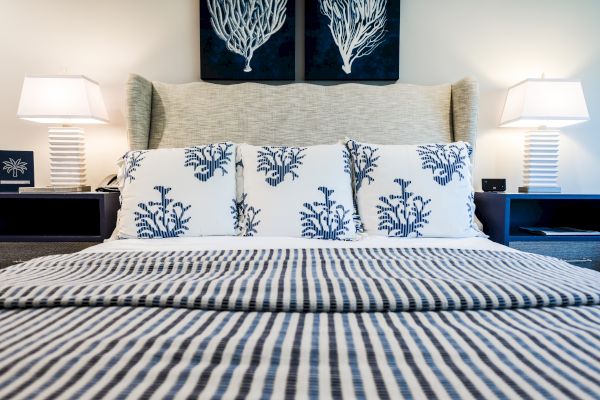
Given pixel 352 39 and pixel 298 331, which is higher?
pixel 352 39

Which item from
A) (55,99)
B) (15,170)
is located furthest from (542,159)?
(15,170)

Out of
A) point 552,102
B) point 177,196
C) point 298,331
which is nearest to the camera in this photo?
point 298,331

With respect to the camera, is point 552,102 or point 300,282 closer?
point 300,282

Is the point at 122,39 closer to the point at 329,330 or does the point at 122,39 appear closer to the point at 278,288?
the point at 278,288

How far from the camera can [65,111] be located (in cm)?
187

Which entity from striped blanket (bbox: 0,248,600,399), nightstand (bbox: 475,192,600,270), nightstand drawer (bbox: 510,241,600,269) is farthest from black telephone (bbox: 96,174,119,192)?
nightstand drawer (bbox: 510,241,600,269)

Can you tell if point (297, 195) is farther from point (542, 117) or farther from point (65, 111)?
point (542, 117)

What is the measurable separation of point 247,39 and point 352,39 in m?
0.59

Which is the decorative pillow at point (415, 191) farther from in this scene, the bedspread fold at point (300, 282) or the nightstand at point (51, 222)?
the nightstand at point (51, 222)

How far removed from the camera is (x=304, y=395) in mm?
419


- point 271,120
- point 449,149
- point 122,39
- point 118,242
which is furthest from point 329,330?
point 122,39

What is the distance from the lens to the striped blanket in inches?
17.0

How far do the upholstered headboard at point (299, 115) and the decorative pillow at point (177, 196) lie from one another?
43 centimetres

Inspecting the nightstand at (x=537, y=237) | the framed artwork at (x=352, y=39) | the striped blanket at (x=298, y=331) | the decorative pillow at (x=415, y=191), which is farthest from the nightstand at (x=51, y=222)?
the nightstand at (x=537, y=237)
